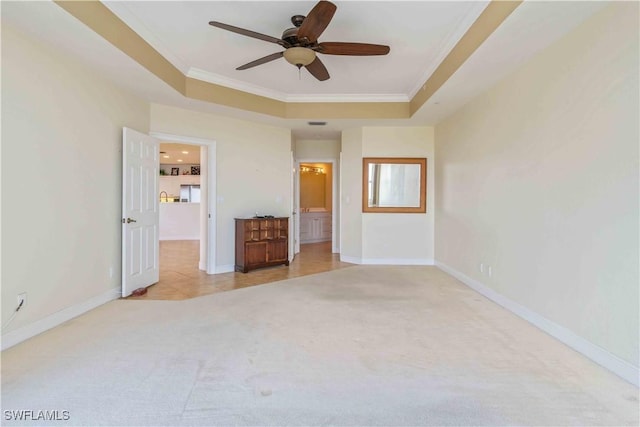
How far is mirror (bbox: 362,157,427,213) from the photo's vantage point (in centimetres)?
580

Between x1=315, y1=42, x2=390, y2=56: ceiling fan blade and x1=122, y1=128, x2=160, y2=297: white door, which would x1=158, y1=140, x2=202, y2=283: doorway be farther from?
x1=315, y1=42, x2=390, y2=56: ceiling fan blade

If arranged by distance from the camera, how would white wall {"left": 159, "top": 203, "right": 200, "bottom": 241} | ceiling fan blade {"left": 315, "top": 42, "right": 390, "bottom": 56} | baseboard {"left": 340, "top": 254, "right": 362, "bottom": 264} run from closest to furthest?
ceiling fan blade {"left": 315, "top": 42, "right": 390, "bottom": 56}
baseboard {"left": 340, "top": 254, "right": 362, "bottom": 264}
white wall {"left": 159, "top": 203, "right": 200, "bottom": 241}

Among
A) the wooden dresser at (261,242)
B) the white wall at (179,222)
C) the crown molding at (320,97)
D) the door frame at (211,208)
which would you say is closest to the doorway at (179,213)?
the white wall at (179,222)

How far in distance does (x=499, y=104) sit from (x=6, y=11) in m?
4.39

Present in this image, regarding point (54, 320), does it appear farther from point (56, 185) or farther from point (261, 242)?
point (261, 242)

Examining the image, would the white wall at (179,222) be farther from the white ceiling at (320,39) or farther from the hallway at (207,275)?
the white ceiling at (320,39)

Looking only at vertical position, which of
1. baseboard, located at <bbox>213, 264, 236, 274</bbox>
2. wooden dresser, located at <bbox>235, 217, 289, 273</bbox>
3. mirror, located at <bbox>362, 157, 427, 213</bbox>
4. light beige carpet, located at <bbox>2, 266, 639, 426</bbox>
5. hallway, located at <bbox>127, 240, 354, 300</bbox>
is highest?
mirror, located at <bbox>362, 157, 427, 213</bbox>

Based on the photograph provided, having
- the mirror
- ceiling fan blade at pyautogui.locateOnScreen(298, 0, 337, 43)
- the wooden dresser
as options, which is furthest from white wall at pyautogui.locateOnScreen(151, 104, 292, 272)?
ceiling fan blade at pyautogui.locateOnScreen(298, 0, 337, 43)

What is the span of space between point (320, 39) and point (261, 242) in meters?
3.13

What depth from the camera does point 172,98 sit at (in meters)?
4.19

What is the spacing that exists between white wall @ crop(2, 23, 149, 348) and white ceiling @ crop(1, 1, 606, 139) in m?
0.27

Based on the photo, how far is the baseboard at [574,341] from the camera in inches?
80.2

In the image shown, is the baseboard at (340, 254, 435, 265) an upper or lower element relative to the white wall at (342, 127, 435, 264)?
lower

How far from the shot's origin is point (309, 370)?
214 centimetres
